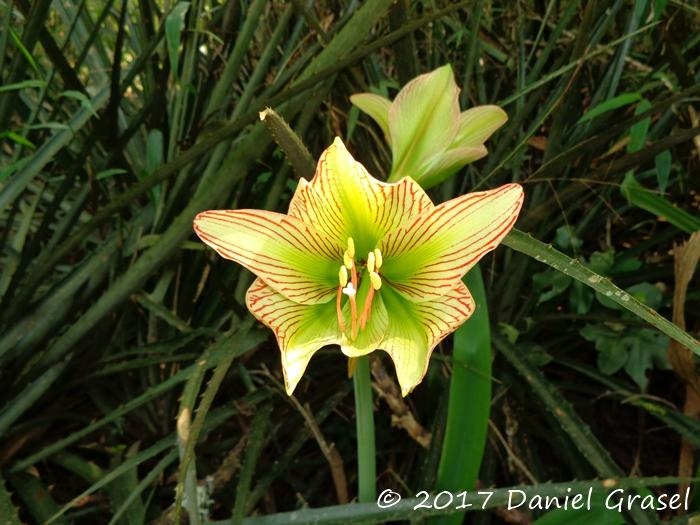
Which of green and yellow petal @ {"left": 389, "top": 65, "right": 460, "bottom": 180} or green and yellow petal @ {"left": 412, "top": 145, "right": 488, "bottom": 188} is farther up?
green and yellow petal @ {"left": 389, "top": 65, "right": 460, "bottom": 180}

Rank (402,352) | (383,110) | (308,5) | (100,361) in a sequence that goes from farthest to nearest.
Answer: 1. (308,5)
2. (100,361)
3. (383,110)
4. (402,352)

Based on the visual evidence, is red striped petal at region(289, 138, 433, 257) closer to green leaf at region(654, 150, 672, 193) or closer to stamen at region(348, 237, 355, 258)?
stamen at region(348, 237, 355, 258)

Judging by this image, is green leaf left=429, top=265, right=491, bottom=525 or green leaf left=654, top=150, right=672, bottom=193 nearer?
green leaf left=429, top=265, right=491, bottom=525

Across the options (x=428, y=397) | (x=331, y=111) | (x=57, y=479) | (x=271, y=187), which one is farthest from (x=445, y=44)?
(x=57, y=479)

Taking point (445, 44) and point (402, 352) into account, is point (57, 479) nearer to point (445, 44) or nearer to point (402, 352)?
point (402, 352)

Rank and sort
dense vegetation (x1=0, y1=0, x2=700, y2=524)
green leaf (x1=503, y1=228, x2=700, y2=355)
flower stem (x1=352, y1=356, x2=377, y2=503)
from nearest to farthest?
green leaf (x1=503, y1=228, x2=700, y2=355), flower stem (x1=352, y1=356, x2=377, y2=503), dense vegetation (x1=0, y1=0, x2=700, y2=524)

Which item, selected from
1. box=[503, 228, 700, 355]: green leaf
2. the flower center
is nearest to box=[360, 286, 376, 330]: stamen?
the flower center
